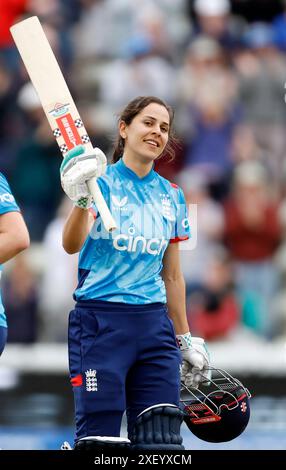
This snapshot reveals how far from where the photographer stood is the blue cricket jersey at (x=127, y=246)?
5.64 m

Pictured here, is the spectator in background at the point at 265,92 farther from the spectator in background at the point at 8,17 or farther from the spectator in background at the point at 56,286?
the spectator in background at the point at 8,17

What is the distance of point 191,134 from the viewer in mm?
10898

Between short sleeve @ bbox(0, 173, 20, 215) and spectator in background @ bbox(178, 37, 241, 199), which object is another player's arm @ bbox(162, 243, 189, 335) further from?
spectator in background @ bbox(178, 37, 241, 199)

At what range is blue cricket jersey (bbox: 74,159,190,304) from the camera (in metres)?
5.64

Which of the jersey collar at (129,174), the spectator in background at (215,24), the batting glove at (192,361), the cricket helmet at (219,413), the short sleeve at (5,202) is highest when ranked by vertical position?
the spectator in background at (215,24)

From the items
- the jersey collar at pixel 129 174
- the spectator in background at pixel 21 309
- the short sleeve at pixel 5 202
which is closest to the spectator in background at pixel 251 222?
the spectator in background at pixel 21 309

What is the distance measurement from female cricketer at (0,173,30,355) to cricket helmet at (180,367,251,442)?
1043 millimetres

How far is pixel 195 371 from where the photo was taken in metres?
6.11

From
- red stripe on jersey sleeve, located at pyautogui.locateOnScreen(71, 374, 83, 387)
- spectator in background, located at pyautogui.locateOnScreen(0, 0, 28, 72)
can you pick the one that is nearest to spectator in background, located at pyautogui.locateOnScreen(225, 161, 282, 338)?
spectator in background, located at pyautogui.locateOnScreen(0, 0, 28, 72)

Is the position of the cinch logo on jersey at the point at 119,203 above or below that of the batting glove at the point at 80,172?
below

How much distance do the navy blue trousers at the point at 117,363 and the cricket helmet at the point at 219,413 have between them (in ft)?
1.21

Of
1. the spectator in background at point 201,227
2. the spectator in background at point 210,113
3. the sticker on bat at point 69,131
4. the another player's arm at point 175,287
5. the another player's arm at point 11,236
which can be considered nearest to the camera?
the another player's arm at point 11,236

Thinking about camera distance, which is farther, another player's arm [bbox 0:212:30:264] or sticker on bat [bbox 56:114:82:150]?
sticker on bat [bbox 56:114:82:150]
